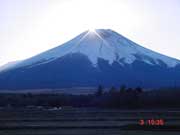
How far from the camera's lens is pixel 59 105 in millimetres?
82562

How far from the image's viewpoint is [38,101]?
8762 cm

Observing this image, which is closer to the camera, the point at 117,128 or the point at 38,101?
the point at 117,128

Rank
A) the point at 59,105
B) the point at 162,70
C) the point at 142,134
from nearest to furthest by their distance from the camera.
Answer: the point at 142,134, the point at 59,105, the point at 162,70

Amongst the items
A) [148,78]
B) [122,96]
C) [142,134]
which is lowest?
[142,134]

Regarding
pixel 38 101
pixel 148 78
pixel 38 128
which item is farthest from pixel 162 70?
pixel 38 128

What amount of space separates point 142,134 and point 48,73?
148 m

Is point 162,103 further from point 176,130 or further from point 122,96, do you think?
point 176,130

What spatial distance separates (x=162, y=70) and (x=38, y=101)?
351 ft

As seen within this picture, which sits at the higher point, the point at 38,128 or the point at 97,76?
the point at 97,76

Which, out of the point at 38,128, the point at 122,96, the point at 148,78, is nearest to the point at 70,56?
the point at 148,78

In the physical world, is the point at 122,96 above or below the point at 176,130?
above

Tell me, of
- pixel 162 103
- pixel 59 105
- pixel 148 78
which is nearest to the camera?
pixel 162 103

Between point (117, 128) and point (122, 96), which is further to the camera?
point (122, 96)

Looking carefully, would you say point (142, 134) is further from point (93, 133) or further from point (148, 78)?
point (148, 78)
